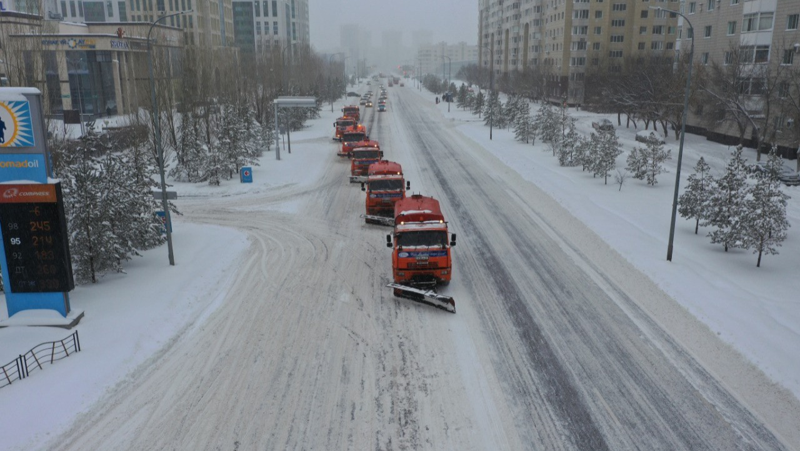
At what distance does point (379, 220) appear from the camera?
24.2 metres

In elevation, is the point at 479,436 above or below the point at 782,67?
below

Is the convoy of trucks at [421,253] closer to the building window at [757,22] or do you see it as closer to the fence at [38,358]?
the fence at [38,358]

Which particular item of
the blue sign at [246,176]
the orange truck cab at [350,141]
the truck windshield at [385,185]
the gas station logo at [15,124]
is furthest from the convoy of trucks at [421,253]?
the orange truck cab at [350,141]

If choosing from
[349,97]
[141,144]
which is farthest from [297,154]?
[349,97]

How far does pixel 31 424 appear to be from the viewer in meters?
10.5

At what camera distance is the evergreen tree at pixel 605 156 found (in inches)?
1278

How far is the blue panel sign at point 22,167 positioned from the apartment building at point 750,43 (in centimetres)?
3977

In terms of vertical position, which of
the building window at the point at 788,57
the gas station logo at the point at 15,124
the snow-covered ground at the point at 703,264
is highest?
the building window at the point at 788,57

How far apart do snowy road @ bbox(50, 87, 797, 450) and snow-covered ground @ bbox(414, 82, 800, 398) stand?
0.92 metres

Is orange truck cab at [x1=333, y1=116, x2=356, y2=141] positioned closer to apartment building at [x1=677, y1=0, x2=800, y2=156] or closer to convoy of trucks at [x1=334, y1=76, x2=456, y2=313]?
apartment building at [x1=677, y1=0, x2=800, y2=156]

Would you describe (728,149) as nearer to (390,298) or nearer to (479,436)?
(390,298)

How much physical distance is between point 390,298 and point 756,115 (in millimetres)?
38394

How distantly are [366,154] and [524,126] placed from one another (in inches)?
780

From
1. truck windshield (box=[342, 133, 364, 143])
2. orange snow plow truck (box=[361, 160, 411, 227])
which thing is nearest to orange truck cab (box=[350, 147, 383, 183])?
truck windshield (box=[342, 133, 364, 143])
